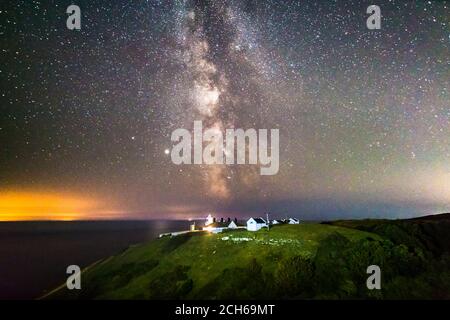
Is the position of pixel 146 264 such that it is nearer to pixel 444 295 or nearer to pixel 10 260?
pixel 444 295

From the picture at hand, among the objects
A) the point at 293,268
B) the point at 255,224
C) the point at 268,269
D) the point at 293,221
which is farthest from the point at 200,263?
the point at 293,221

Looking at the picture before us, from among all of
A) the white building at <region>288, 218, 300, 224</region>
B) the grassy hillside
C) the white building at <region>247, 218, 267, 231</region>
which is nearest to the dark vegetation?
the grassy hillside

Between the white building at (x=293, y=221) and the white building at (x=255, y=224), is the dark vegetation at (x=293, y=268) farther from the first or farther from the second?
the white building at (x=293, y=221)

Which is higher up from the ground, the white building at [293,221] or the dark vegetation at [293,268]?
the white building at [293,221]

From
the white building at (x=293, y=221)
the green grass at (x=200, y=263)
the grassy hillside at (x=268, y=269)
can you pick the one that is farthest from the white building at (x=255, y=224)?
the white building at (x=293, y=221)

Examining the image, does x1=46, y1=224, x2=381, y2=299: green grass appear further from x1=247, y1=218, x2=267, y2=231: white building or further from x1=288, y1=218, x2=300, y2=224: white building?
x1=288, y1=218, x2=300, y2=224: white building

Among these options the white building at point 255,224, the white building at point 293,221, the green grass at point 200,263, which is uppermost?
the white building at point 255,224

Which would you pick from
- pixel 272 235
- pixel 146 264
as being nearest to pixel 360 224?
pixel 272 235

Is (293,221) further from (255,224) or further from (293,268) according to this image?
(293,268)
